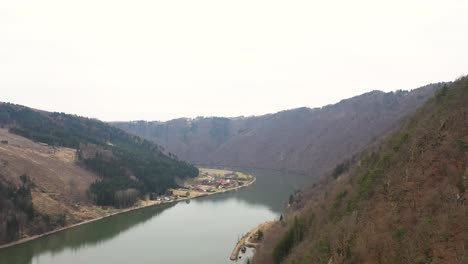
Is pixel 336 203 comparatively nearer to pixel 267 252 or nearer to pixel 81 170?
pixel 267 252

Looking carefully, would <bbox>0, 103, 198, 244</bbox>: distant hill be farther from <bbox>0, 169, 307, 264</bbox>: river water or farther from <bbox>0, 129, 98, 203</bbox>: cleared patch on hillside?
<bbox>0, 169, 307, 264</bbox>: river water

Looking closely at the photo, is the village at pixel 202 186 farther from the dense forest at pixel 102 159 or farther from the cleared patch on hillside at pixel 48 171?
the cleared patch on hillside at pixel 48 171

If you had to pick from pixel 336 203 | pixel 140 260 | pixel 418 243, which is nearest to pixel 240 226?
pixel 140 260

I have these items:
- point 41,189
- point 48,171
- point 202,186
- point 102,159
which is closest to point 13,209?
point 41,189

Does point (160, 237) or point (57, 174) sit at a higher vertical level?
point (57, 174)

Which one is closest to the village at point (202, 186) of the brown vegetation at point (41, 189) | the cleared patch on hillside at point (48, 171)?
the cleared patch on hillside at point (48, 171)

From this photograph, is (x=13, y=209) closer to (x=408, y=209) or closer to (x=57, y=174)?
(x=57, y=174)
